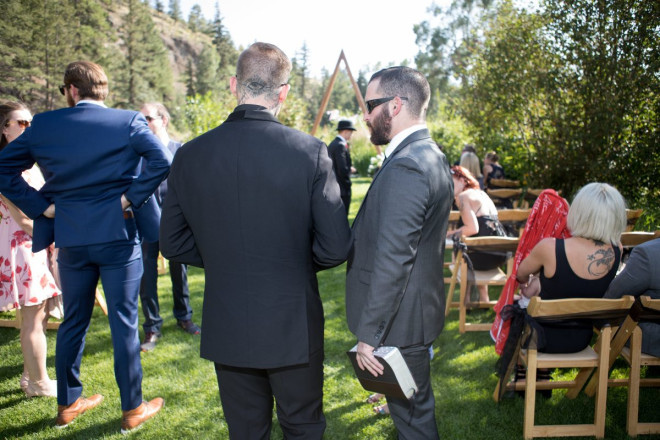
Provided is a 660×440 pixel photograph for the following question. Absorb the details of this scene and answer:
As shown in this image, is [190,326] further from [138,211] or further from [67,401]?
[138,211]

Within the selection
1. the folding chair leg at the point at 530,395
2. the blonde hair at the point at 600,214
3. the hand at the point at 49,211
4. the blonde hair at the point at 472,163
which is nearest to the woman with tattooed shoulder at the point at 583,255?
the blonde hair at the point at 600,214

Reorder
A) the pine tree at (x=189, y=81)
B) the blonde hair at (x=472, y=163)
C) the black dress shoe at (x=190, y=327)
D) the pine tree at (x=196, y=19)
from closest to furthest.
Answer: the black dress shoe at (x=190, y=327) → the blonde hair at (x=472, y=163) → the pine tree at (x=189, y=81) → the pine tree at (x=196, y=19)

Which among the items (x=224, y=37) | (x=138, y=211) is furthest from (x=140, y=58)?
(x=224, y=37)

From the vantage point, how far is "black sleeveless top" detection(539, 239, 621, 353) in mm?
2852

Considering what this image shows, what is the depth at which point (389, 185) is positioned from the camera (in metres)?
1.92

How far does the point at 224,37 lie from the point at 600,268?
66.5m

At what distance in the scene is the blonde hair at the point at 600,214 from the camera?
2.76 metres

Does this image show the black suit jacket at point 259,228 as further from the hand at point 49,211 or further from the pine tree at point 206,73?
the pine tree at point 206,73

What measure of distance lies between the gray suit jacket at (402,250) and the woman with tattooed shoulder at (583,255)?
1.08 metres

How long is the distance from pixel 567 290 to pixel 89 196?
2.95m

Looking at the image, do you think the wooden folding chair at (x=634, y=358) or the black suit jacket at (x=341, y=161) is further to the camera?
the black suit jacket at (x=341, y=161)

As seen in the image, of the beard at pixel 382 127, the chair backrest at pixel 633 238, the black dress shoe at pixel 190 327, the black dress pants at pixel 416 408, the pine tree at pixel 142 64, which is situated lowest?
the black dress shoe at pixel 190 327

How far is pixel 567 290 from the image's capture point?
2.88m

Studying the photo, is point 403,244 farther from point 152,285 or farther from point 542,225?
point 152,285
